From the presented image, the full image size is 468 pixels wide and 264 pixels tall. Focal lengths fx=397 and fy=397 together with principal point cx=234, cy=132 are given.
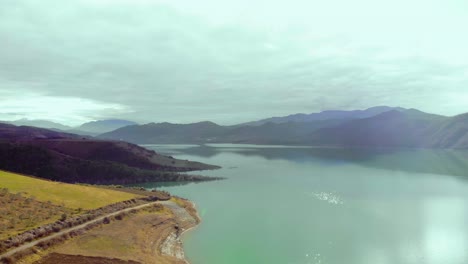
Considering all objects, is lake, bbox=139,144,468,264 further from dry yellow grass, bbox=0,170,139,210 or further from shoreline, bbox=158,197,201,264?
dry yellow grass, bbox=0,170,139,210

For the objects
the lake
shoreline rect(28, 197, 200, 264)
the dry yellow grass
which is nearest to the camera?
shoreline rect(28, 197, 200, 264)

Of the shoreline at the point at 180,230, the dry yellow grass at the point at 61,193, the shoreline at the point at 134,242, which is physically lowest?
the shoreline at the point at 180,230

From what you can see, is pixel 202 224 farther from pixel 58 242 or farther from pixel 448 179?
pixel 448 179

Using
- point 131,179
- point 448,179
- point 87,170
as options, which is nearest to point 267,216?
point 131,179

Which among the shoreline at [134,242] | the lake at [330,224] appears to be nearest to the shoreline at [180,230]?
the shoreline at [134,242]

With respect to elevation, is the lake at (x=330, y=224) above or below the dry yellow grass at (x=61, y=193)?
below

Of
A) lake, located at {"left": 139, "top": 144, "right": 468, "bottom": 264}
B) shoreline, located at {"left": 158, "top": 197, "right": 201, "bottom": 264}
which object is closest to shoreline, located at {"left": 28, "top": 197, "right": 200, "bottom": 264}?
shoreline, located at {"left": 158, "top": 197, "right": 201, "bottom": 264}

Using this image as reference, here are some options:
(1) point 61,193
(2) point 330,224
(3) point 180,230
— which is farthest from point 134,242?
(2) point 330,224

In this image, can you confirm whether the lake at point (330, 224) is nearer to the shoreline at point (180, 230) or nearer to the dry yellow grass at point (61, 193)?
the shoreline at point (180, 230)

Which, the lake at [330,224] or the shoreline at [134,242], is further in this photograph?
the lake at [330,224]
